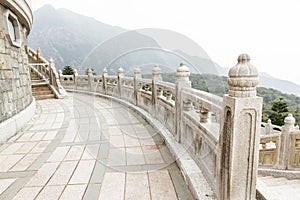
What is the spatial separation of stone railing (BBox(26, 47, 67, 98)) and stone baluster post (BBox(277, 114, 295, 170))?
11.1m

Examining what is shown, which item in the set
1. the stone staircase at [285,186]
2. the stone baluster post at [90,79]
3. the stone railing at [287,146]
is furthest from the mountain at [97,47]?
the stone staircase at [285,186]

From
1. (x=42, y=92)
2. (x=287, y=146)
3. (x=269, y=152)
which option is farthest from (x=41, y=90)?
(x=287, y=146)

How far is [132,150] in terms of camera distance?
379 centimetres

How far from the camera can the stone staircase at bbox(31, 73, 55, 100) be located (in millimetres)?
10250

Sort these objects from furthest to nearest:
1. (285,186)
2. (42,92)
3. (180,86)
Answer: (42,92)
(285,186)
(180,86)

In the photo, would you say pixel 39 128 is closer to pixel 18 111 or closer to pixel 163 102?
pixel 18 111

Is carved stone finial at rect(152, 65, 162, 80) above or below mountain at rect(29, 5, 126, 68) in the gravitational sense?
below

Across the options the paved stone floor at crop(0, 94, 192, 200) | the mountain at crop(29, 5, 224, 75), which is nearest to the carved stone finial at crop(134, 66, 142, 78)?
the mountain at crop(29, 5, 224, 75)

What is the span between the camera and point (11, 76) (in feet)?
15.7

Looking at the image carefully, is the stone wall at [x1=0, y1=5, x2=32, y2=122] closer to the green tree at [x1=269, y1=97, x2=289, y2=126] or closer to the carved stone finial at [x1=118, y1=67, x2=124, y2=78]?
the carved stone finial at [x1=118, y1=67, x2=124, y2=78]

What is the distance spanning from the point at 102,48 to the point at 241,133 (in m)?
5.84

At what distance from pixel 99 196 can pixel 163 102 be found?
99.3 inches

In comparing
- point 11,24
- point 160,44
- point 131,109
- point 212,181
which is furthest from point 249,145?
point 11,24

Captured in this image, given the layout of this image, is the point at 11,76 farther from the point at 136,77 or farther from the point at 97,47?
the point at 136,77
